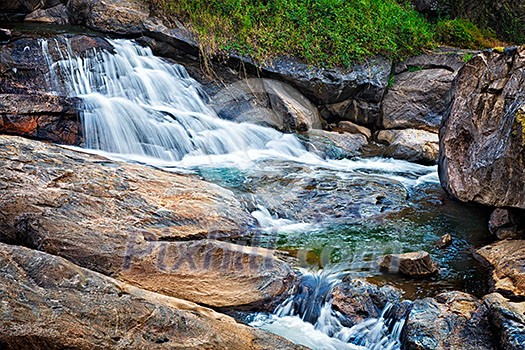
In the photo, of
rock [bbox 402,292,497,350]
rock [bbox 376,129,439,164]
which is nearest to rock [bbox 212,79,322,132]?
rock [bbox 376,129,439,164]

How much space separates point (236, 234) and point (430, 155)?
5.14 meters

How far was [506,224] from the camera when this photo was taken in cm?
588

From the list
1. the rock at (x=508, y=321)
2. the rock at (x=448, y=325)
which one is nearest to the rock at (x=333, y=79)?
the rock at (x=448, y=325)

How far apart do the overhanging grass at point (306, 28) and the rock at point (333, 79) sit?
0.79 feet

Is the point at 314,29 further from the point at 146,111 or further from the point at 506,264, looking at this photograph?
Answer: the point at 506,264

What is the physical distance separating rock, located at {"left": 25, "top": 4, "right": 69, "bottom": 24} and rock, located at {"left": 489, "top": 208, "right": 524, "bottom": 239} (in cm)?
858

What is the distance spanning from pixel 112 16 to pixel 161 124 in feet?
9.79

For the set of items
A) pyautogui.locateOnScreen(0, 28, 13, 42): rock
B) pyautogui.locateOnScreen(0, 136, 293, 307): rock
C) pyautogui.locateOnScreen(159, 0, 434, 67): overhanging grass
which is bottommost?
pyautogui.locateOnScreen(0, 136, 293, 307): rock

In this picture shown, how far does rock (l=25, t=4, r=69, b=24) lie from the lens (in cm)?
1036

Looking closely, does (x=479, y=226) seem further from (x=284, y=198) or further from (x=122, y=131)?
(x=122, y=131)

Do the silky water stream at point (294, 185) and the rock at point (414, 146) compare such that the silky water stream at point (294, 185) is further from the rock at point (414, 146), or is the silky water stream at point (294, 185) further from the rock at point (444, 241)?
the rock at point (414, 146)

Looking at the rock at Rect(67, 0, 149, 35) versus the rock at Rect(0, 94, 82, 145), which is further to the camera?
the rock at Rect(67, 0, 149, 35)

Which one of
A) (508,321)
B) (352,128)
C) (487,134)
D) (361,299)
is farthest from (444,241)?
(352,128)

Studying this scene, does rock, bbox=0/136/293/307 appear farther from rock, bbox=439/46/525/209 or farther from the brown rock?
rock, bbox=439/46/525/209
